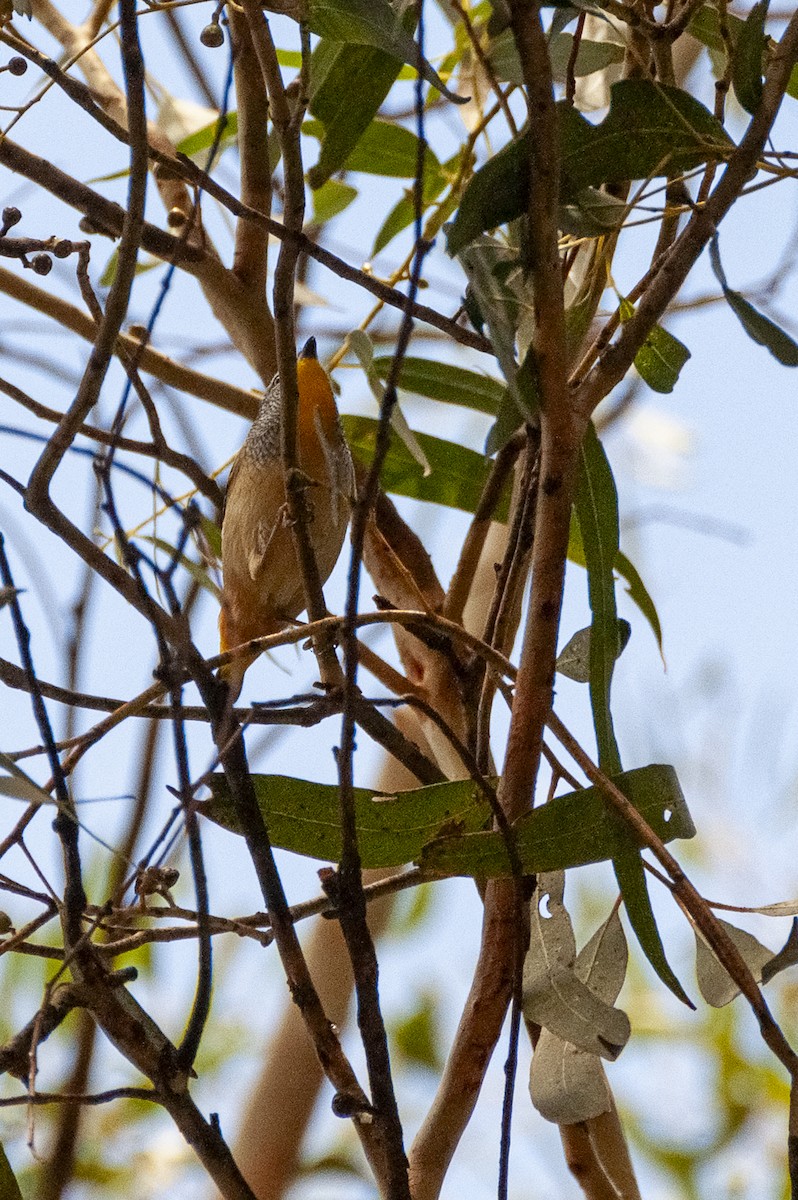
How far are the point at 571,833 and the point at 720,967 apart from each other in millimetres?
147

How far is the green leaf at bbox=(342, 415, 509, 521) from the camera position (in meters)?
1.38

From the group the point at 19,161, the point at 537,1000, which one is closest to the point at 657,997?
the point at 537,1000

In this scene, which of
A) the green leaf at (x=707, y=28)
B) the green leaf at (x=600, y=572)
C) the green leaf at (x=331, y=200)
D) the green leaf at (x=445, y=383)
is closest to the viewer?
the green leaf at (x=600, y=572)

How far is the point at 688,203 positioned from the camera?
809 mm

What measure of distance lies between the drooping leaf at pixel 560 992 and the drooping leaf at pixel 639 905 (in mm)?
43

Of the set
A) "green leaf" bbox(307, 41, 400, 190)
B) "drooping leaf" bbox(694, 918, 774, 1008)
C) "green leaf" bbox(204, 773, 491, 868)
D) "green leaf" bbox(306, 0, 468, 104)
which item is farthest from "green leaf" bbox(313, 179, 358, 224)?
"drooping leaf" bbox(694, 918, 774, 1008)

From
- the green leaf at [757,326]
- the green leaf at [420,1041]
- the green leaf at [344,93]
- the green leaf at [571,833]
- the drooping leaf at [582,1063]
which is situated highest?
the green leaf at [344,93]

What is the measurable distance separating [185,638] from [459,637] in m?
0.22

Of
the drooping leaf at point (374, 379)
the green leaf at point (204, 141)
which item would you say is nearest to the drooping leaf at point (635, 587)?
the drooping leaf at point (374, 379)

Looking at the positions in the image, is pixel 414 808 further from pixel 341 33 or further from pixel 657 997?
pixel 657 997

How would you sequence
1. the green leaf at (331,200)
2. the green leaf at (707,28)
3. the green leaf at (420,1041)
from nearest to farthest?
the green leaf at (707,28) → the green leaf at (331,200) → the green leaf at (420,1041)

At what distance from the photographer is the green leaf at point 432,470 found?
4.53 feet

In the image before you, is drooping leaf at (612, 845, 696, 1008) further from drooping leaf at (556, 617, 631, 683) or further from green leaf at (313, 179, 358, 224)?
green leaf at (313, 179, 358, 224)

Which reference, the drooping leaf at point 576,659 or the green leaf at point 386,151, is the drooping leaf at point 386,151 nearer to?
the green leaf at point 386,151
